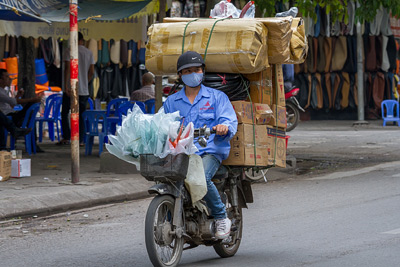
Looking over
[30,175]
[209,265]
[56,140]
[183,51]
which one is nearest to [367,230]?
[209,265]

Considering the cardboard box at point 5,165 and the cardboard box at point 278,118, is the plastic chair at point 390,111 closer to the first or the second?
the cardboard box at point 5,165

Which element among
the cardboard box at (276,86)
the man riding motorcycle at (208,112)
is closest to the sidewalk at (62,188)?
the cardboard box at (276,86)

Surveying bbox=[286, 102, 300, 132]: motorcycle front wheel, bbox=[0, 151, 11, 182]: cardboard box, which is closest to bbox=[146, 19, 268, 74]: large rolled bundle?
bbox=[0, 151, 11, 182]: cardboard box

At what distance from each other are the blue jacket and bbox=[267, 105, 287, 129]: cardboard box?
0.96m

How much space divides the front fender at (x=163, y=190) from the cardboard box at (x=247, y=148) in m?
0.83

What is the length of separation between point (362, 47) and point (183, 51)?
715 inches

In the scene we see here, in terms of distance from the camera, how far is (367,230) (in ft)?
28.0

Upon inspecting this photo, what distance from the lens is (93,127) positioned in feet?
50.2

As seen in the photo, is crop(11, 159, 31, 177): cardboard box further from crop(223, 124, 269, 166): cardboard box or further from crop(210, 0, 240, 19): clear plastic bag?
crop(223, 124, 269, 166): cardboard box

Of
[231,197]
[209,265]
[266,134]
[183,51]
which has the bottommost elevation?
[209,265]

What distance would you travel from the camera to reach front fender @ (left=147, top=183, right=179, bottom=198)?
6.47m

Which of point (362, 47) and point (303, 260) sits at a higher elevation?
point (362, 47)

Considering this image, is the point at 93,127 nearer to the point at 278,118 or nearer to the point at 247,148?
the point at 278,118

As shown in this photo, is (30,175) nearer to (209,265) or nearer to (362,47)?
(209,265)
